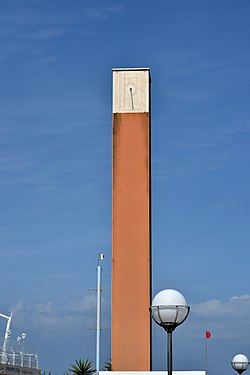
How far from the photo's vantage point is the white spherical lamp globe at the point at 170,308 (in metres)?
Answer: 15.2

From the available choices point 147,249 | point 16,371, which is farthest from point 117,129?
point 16,371

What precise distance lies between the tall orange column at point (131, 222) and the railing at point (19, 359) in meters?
20.4

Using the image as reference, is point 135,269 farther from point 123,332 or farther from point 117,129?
point 117,129

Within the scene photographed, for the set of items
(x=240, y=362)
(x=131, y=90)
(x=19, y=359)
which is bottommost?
(x=240, y=362)

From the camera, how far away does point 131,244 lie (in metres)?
32.2

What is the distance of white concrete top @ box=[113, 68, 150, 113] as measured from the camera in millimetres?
33406

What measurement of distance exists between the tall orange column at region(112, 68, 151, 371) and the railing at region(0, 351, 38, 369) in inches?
803

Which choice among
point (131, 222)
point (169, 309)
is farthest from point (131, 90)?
point (169, 309)

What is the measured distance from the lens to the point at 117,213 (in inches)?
1282

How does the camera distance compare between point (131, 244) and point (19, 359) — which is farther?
point (19, 359)

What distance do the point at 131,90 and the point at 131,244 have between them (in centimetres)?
628

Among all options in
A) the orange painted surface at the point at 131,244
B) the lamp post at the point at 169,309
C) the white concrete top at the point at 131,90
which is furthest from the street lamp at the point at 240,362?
the white concrete top at the point at 131,90

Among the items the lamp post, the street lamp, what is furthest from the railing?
the lamp post

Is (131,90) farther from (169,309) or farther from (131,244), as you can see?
(169,309)
